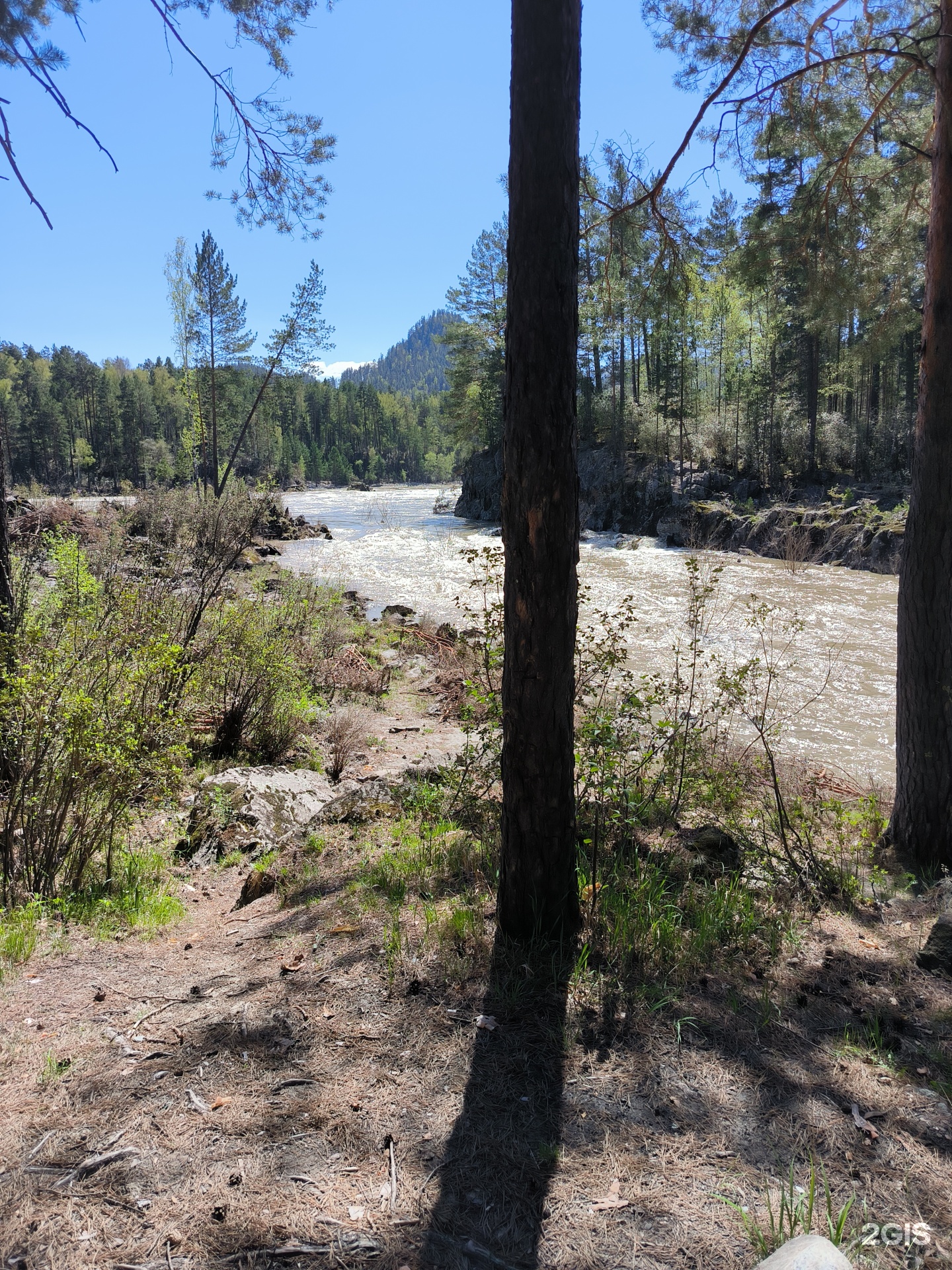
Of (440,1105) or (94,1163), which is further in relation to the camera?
(440,1105)

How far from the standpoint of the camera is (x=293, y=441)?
301ft

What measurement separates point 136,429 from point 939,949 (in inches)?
3173

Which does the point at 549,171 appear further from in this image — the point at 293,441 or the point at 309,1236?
the point at 293,441

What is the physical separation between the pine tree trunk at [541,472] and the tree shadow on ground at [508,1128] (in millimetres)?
286

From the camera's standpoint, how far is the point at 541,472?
295 cm

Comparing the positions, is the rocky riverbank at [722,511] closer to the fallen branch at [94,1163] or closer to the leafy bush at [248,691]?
the leafy bush at [248,691]

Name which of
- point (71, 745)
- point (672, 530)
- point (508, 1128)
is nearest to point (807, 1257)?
point (508, 1128)

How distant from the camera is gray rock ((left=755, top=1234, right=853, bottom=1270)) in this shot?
163cm

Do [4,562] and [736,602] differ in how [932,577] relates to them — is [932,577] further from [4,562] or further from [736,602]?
[736,602]

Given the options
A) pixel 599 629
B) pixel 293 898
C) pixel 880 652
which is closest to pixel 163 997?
pixel 293 898

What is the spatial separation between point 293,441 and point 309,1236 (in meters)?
96.3

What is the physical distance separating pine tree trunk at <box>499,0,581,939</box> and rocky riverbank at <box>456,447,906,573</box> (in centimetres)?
1310

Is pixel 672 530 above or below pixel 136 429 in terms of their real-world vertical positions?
below

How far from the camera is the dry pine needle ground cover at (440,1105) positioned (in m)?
1.93
